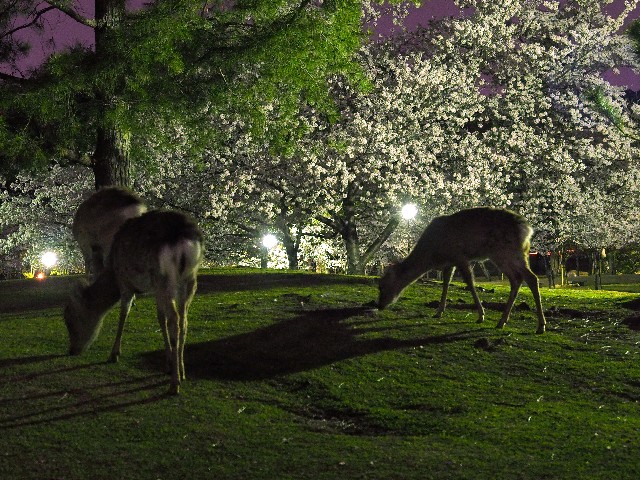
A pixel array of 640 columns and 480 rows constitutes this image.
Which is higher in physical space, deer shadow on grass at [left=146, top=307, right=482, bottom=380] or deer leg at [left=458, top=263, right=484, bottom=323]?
deer leg at [left=458, top=263, right=484, bottom=323]

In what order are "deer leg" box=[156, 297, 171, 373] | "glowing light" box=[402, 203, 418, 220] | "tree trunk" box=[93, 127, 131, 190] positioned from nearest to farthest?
"deer leg" box=[156, 297, 171, 373] → "tree trunk" box=[93, 127, 131, 190] → "glowing light" box=[402, 203, 418, 220]

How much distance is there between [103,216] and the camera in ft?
41.8

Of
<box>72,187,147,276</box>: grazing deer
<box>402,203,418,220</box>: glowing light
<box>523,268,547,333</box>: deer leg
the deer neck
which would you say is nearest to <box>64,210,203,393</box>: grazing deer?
<box>72,187,147,276</box>: grazing deer

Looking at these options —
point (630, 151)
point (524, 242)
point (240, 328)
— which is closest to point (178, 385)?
point (240, 328)

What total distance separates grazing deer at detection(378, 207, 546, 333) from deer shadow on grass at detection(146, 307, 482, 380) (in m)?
0.99

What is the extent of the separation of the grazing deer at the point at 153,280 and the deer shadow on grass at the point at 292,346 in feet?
2.75

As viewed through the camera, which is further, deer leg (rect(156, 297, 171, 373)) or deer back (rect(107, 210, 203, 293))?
deer leg (rect(156, 297, 171, 373))

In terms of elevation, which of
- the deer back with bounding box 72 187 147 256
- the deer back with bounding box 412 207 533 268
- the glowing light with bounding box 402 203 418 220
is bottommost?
the deer back with bounding box 412 207 533 268

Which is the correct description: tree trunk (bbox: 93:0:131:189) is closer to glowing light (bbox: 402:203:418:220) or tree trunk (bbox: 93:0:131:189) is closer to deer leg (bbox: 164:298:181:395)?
deer leg (bbox: 164:298:181:395)

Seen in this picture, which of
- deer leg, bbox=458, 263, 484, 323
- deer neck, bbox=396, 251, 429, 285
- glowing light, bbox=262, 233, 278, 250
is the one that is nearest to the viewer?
deer leg, bbox=458, 263, 484, 323

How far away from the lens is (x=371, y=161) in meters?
29.9

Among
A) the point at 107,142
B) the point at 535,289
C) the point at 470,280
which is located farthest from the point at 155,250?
the point at 107,142

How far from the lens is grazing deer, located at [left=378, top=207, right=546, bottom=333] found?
1348cm

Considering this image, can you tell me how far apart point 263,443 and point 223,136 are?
66.5ft
